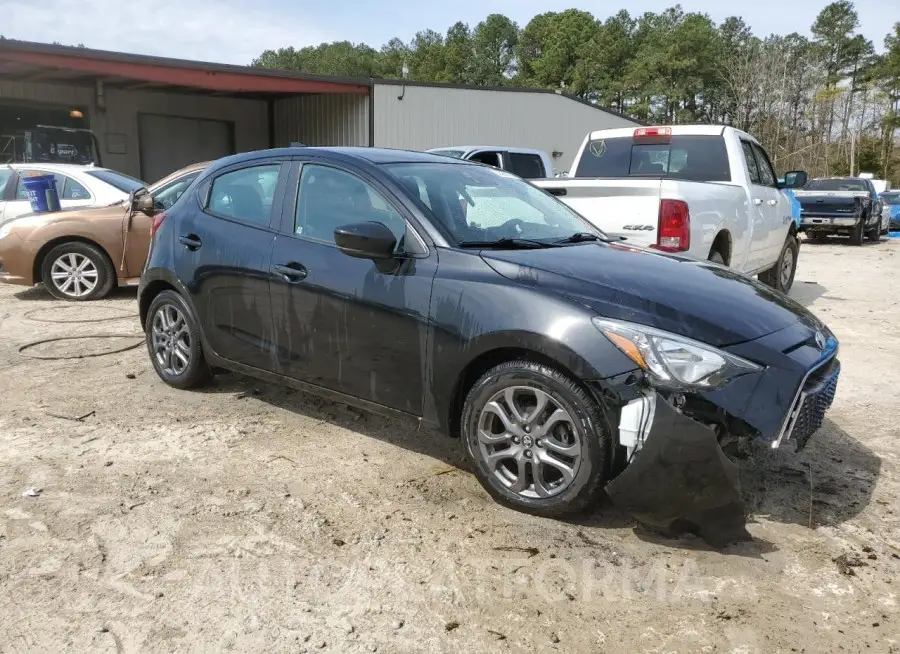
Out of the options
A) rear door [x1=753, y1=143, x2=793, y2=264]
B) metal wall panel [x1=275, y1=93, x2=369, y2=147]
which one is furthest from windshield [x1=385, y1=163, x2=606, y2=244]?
metal wall panel [x1=275, y1=93, x2=369, y2=147]

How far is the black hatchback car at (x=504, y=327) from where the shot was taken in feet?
10.1

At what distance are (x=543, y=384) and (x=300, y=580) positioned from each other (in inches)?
50.2

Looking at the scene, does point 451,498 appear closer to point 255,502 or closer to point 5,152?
point 255,502

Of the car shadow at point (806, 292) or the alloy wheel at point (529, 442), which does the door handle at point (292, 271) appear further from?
the car shadow at point (806, 292)

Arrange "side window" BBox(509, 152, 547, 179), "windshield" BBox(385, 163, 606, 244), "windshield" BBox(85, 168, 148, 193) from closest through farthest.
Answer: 1. "windshield" BBox(385, 163, 606, 244)
2. "windshield" BBox(85, 168, 148, 193)
3. "side window" BBox(509, 152, 547, 179)

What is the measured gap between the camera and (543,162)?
1362 cm

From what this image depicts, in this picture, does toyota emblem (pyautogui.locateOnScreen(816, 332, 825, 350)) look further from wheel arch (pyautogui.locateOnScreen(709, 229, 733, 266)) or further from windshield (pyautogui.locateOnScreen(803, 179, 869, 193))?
windshield (pyautogui.locateOnScreen(803, 179, 869, 193))

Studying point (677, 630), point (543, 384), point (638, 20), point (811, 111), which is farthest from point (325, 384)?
point (638, 20)

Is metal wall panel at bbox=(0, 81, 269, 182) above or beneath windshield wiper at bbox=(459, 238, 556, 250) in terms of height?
above

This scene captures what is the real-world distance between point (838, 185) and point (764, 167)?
14563 millimetres

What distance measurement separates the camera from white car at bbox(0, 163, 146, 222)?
9828 mm

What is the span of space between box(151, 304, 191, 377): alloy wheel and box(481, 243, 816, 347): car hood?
2.47 m

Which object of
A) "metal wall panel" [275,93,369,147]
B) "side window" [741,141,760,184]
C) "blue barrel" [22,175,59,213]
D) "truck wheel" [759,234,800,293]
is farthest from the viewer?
"metal wall panel" [275,93,369,147]

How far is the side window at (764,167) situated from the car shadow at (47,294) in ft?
24.9
